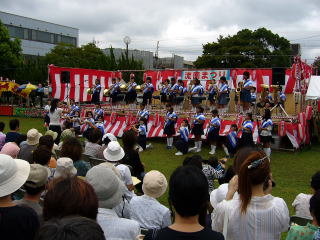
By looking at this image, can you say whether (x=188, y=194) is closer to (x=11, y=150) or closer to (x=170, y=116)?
(x=11, y=150)

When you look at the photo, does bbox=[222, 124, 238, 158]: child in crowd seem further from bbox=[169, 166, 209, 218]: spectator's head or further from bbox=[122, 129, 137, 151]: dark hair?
bbox=[169, 166, 209, 218]: spectator's head

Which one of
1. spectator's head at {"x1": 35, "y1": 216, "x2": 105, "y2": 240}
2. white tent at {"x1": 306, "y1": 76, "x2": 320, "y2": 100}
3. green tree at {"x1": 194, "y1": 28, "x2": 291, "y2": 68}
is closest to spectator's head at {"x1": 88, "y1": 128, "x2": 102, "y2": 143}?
spectator's head at {"x1": 35, "y1": 216, "x2": 105, "y2": 240}

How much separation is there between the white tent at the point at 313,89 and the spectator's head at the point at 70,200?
14.4 m

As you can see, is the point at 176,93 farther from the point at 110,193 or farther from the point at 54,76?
the point at 110,193

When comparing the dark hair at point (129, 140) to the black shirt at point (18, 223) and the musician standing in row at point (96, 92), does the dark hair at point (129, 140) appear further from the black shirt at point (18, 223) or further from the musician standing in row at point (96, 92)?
the musician standing in row at point (96, 92)

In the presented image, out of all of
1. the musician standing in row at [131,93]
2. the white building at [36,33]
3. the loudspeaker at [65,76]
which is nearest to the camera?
the musician standing in row at [131,93]

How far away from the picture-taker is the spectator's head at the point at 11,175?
2.52 metres

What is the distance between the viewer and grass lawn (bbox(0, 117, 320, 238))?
316 inches

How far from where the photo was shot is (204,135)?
13438 mm

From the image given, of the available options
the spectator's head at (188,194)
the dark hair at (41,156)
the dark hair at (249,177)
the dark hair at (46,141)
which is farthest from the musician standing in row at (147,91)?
the spectator's head at (188,194)

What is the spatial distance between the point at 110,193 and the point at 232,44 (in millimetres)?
38458

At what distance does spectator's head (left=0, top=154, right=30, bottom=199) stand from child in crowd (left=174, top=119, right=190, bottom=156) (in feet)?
31.6

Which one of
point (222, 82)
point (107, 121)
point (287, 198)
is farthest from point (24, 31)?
point (287, 198)

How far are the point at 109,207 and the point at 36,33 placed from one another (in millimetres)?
50243
